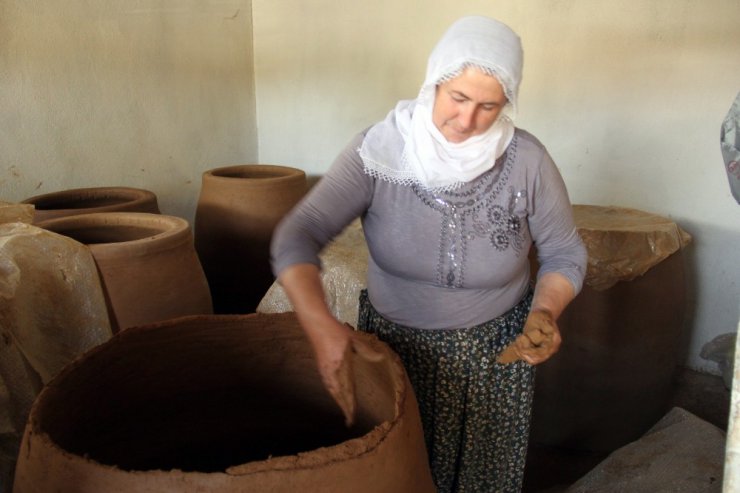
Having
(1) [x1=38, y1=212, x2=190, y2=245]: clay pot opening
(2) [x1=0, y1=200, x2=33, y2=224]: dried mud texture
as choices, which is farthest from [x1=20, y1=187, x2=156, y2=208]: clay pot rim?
(2) [x1=0, y1=200, x2=33, y2=224]: dried mud texture

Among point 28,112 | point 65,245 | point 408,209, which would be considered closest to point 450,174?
point 408,209

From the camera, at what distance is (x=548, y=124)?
2.85 m

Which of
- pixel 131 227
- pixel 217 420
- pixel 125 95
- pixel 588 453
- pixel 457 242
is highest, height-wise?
pixel 125 95

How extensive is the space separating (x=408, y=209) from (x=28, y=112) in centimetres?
199

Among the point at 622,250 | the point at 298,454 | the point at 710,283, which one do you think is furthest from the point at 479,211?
the point at 710,283

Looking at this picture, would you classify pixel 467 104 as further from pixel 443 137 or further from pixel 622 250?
pixel 622 250

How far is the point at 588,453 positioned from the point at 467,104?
1.78 m

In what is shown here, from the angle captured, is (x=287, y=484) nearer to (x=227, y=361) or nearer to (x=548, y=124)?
(x=227, y=361)

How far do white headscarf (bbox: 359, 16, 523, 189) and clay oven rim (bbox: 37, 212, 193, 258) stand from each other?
0.83 meters

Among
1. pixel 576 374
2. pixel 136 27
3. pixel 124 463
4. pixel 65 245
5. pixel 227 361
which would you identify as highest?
pixel 136 27

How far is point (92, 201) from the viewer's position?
8.27ft

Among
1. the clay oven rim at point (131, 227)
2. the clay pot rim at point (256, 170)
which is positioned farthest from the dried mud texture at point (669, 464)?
the clay pot rim at point (256, 170)

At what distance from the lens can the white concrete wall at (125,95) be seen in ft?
8.24

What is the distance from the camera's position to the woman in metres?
1.12
